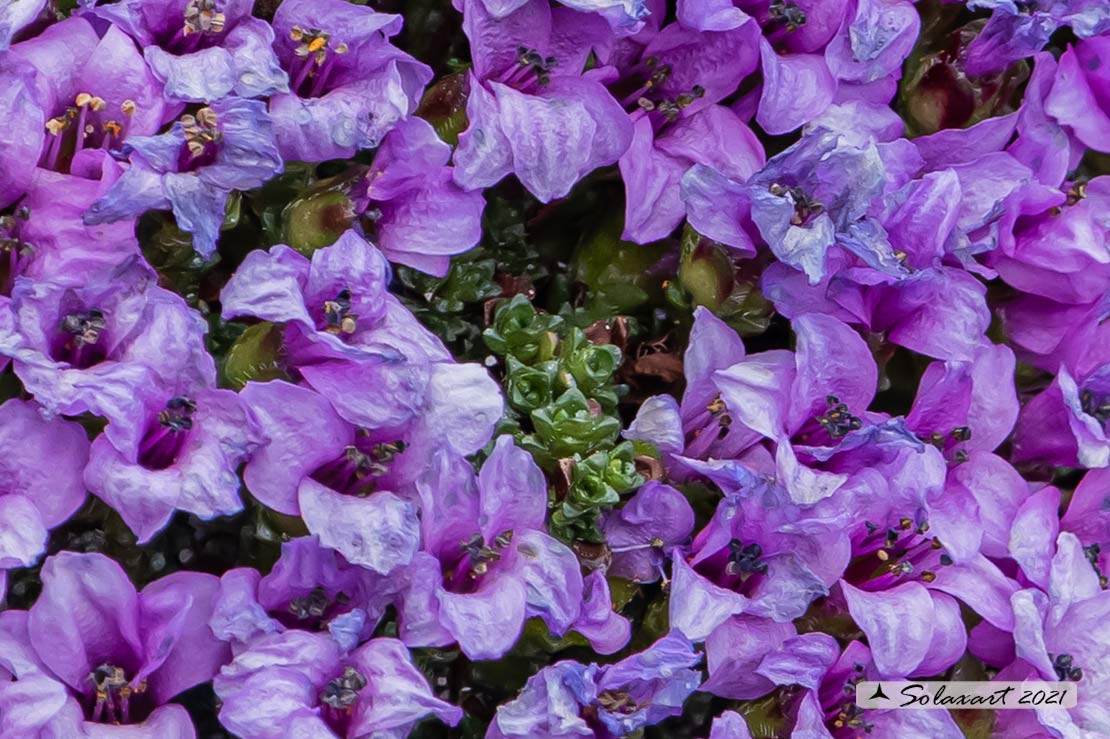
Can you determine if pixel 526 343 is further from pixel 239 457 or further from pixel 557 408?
pixel 239 457

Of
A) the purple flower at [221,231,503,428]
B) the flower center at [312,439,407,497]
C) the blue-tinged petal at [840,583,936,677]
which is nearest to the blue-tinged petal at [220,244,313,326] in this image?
the purple flower at [221,231,503,428]

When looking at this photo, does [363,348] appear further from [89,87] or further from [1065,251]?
[1065,251]

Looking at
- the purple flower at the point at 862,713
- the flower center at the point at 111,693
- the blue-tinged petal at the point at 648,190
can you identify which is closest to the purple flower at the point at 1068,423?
the purple flower at the point at 862,713

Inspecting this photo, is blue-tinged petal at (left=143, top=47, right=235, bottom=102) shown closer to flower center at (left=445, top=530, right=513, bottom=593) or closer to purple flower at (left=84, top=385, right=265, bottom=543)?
purple flower at (left=84, top=385, right=265, bottom=543)

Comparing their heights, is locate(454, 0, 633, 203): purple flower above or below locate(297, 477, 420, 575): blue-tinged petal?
above

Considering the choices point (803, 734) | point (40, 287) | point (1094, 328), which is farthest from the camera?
point (1094, 328)

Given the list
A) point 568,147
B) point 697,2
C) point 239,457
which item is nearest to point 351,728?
point 239,457

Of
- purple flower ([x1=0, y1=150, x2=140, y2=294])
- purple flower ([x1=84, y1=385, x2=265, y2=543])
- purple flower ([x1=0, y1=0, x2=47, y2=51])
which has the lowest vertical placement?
purple flower ([x1=84, y1=385, x2=265, y2=543])
